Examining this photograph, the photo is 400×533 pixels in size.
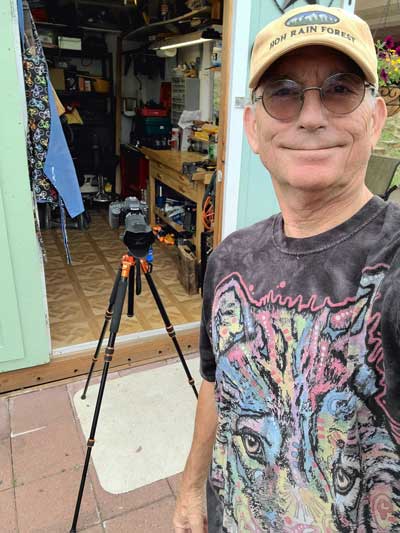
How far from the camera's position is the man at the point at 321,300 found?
597mm

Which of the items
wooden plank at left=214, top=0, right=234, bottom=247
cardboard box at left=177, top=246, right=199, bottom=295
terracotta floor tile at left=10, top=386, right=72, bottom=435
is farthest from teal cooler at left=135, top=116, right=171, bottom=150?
terracotta floor tile at left=10, top=386, right=72, bottom=435

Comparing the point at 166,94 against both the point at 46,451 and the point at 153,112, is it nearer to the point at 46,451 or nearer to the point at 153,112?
the point at 153,112

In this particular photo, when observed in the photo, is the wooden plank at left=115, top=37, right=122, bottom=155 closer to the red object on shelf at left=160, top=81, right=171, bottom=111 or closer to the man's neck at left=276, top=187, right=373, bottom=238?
the red object on shelf at left=160, top=81, right=171, bottom=111

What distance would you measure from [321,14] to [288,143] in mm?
203

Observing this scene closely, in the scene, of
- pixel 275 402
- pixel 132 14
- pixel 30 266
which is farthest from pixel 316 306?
pixel 132 14

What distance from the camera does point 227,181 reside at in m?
2.69

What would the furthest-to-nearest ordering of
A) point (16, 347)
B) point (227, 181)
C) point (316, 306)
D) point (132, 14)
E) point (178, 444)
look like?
point (132, 14), point (227, 181), point (16, 347), point (178, 444), point (316, 306)

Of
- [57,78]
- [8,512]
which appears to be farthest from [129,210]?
[57,78]

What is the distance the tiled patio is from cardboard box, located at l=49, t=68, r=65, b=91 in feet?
16.7

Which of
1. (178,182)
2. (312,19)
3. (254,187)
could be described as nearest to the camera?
(312,19)

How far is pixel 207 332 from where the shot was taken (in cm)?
96

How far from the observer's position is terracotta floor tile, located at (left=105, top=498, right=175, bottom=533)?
1.69 meters

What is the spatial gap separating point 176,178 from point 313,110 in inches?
149

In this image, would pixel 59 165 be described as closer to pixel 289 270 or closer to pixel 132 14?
pixel 289 270
